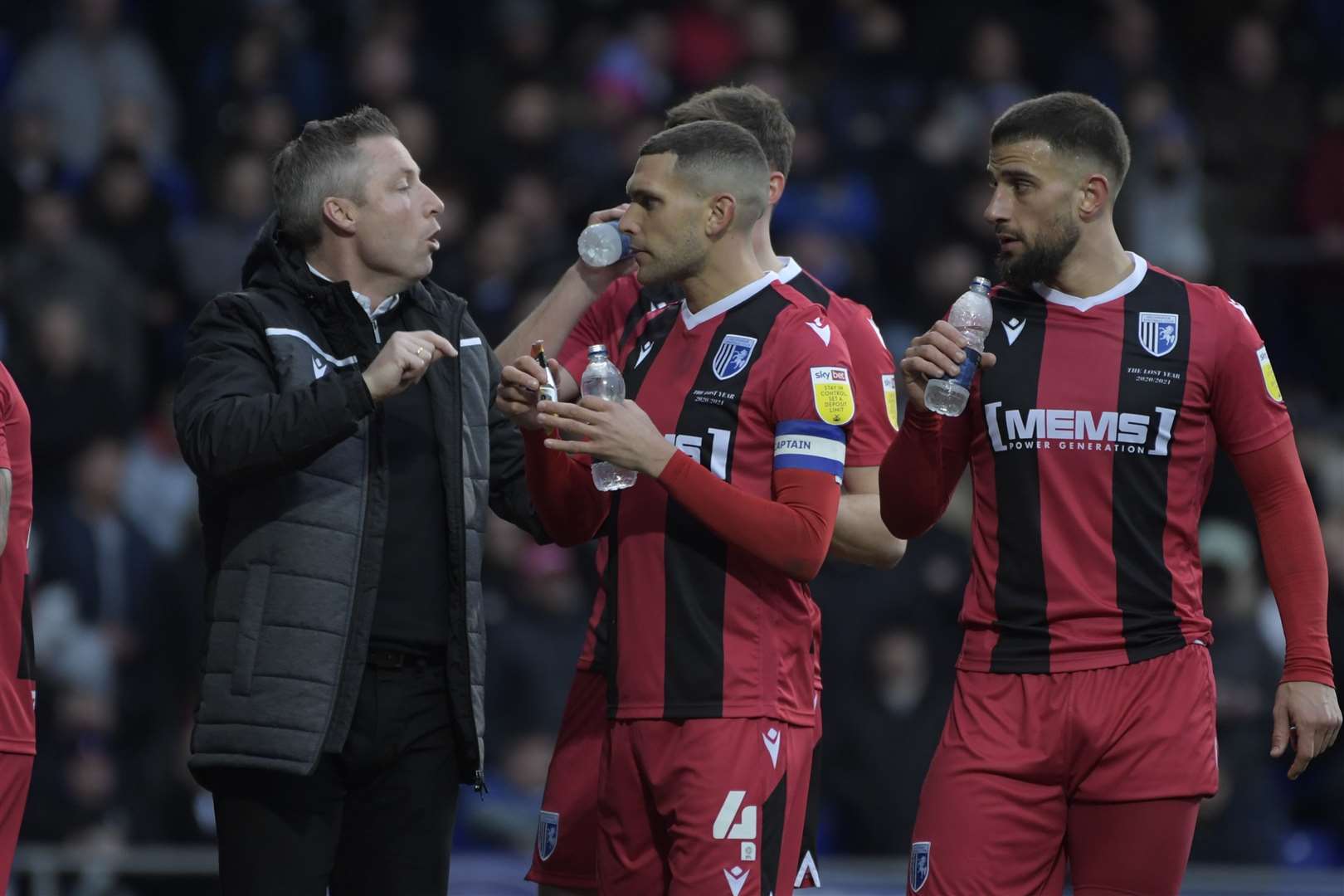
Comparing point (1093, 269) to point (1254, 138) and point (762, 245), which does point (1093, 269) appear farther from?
point (1254, 138)

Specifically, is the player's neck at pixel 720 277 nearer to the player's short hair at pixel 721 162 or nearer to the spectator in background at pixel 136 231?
the player's short hair at pixel 721 162

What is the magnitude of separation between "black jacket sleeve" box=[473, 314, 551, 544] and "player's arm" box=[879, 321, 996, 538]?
2.79ft

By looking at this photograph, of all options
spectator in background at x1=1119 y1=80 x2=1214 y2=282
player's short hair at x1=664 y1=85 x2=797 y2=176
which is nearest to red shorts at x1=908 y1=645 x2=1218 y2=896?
player's short hair at x1=664 y1=85 x2=797 y2=176

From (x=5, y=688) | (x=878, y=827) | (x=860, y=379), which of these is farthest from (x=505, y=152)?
(x=5, y=688)

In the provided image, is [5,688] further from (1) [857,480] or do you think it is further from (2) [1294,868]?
(2) [1294,868]

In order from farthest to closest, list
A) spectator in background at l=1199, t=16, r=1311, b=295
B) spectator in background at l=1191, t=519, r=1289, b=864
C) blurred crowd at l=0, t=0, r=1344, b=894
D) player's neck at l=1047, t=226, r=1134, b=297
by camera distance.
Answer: spectator in background at l=1199, t=16, r=1311, b=295 < blurred crowd at l=0, t=0, r=1344, b=894 < spectator in background at l=1191, t=519, r=1289, b=864 < player's neck at l=1047, t=226, r=1134, b=297

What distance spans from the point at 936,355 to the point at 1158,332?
0.65m

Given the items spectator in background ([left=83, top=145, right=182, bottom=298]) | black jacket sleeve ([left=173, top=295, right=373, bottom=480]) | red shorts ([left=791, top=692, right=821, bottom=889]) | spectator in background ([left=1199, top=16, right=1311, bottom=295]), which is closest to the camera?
black jacket sleeve ([left=173, top=295, right=373, bottom=480])

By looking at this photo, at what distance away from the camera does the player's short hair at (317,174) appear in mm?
4695

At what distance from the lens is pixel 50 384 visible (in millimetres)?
9297

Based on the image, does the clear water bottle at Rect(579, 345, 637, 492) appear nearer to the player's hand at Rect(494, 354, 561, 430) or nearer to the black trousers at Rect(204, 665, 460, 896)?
the player's hand at Rect(494, 354, 561, 430)

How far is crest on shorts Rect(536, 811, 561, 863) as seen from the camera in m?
5.00

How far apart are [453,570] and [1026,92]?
25.6 ft

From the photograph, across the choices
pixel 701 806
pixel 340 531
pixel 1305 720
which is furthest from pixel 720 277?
pixel 1305 720
